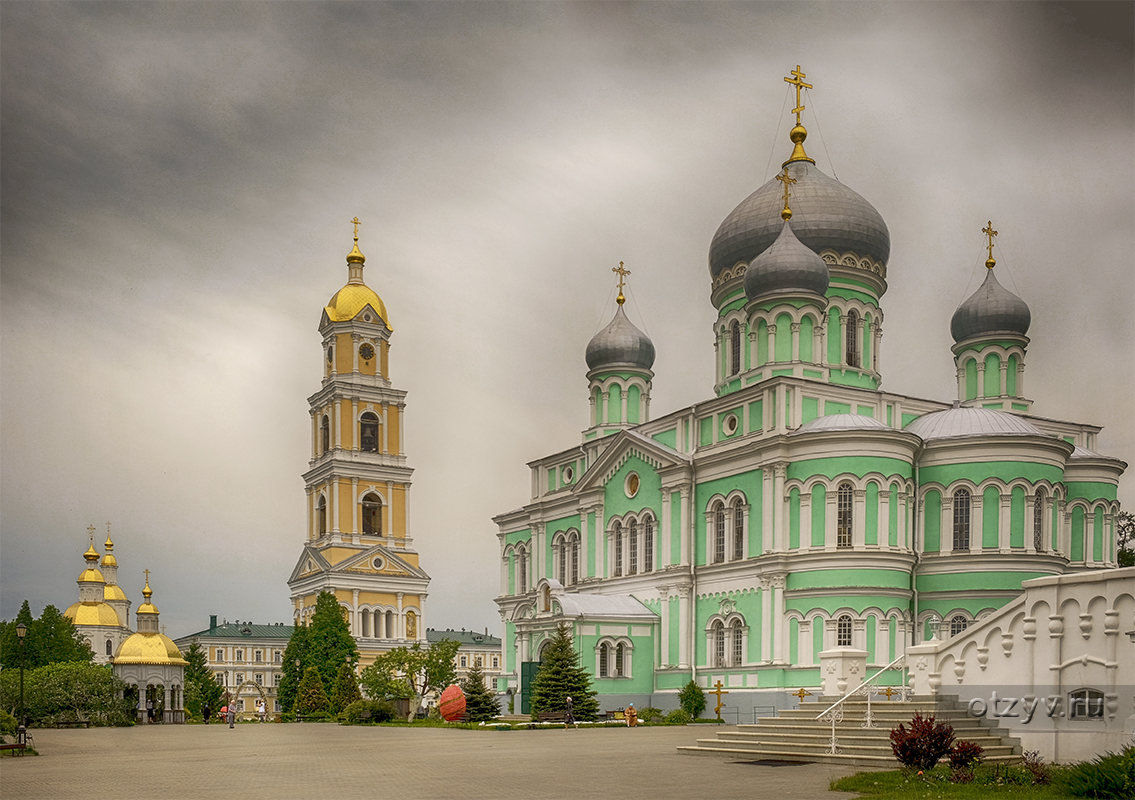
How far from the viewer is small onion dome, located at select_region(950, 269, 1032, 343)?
44.2 metres

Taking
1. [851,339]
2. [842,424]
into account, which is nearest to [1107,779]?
[842,424]

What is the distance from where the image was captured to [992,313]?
44.2 meters

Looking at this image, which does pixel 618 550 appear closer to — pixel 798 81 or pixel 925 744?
pixel 798 81

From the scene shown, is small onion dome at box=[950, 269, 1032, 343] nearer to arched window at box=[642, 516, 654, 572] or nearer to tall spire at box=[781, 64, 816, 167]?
tall spire at box=[781, 64, 816, 167]

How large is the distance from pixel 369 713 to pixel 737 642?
43.3ft

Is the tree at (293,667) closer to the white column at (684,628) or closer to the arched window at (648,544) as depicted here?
the arched window at (648,544)

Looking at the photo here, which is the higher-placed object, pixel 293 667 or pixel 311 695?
pixel 293 667

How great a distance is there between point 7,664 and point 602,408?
38832 millimetres

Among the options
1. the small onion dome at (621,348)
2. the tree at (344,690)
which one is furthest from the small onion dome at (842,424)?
the tree at (344,690)

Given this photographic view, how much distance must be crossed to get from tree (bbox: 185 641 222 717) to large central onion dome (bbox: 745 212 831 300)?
39.4 metres

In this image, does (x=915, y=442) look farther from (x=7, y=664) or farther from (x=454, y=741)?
(x=7, y=664)

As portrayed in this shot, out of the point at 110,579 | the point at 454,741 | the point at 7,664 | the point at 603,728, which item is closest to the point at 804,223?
the point at 603,728

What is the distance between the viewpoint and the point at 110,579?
99.0m

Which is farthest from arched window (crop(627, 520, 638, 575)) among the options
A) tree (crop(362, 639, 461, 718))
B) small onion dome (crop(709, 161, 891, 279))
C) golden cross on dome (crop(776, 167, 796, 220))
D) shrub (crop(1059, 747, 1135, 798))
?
shrub (crop(1059, 747, 1135, 798))
